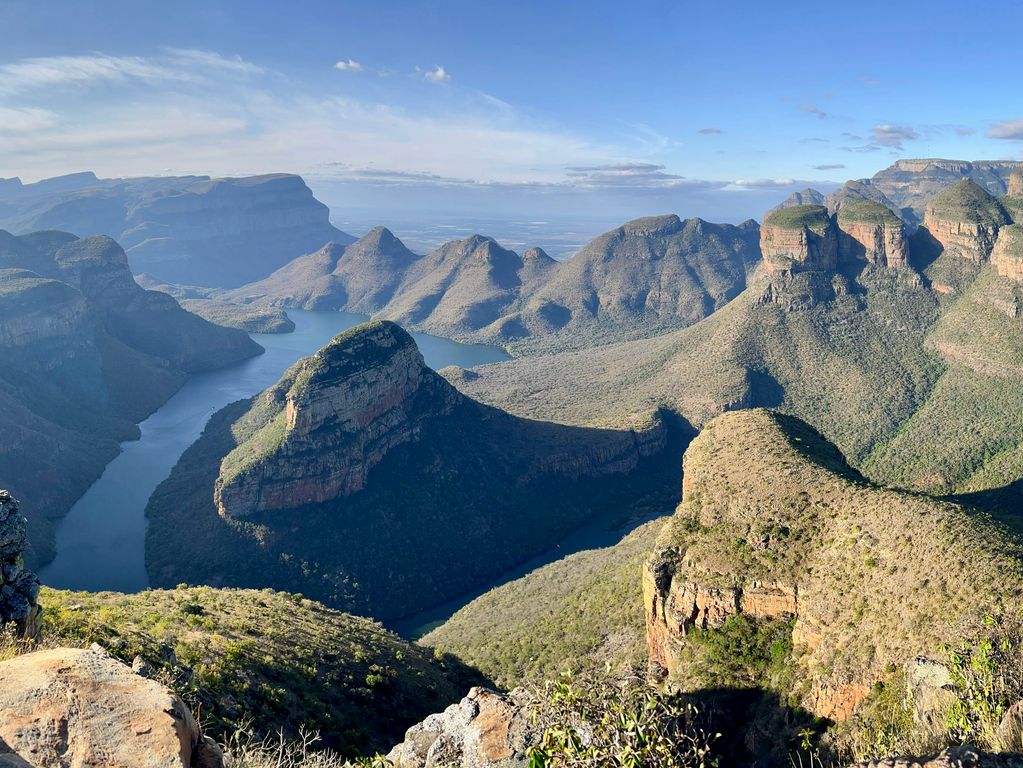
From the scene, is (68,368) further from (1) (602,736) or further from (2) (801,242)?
(1) (602,736)

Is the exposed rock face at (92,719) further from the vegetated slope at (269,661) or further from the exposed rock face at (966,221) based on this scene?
the exposed rock face at (966,221)

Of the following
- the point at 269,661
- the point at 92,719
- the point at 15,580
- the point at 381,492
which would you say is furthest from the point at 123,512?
the point at 92,719

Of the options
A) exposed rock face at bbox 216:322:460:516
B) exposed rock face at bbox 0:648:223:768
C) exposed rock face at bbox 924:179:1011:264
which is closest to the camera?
exposed rock face at bbox 0:648:223:768

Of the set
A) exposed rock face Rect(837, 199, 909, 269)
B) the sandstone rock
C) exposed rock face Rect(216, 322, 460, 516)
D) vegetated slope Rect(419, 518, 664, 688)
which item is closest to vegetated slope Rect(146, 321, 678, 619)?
exposed rock face Rect(216, 322, 460, 516)

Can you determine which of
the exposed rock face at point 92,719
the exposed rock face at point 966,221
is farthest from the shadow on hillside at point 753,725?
the exposed rock face at point 966,221

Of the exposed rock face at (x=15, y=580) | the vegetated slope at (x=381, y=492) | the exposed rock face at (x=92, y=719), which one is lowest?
the vegetated slope at (x=381, y=492)

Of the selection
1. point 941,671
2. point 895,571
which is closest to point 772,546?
point 895,571

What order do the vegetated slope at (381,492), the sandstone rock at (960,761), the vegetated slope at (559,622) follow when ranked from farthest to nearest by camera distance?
the vegetated slope at (381,492) → the vegetated slope at (559,622) → the sandstone rock at (960,761)

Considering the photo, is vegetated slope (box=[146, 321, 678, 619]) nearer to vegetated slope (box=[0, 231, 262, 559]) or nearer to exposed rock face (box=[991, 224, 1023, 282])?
vegetated slope (box=[0, 231, 262, 559])
